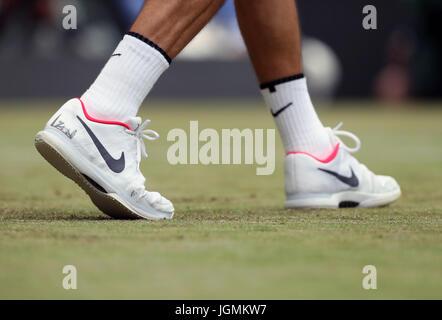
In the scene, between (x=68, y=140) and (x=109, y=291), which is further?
(x=68, y=140)

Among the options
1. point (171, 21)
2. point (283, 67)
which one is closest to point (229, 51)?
point (283, 67)

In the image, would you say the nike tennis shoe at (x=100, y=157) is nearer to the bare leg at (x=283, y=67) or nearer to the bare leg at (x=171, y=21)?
the bare leg at (x=171, y=21)

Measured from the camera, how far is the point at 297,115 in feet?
7.98

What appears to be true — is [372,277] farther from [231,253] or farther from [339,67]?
[339,67]

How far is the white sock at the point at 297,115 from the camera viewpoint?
2.42 m

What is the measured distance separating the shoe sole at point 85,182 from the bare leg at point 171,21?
1.13 ft

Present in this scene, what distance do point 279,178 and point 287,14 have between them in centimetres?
126

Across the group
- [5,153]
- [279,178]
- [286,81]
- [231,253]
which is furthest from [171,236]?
[5,153]

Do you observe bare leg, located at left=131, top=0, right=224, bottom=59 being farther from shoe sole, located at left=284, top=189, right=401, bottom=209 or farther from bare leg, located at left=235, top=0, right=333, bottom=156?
shoe sole, located at left=284, top=189, right=401, bottom=209

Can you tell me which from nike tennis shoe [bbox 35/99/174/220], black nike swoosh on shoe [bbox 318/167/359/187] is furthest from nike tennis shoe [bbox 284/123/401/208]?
nike tennis shoe [bbox 35/99/174/220]

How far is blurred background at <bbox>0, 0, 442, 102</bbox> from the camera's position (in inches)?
391

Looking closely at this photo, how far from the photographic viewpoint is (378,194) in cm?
248

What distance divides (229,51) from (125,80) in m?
8.53
